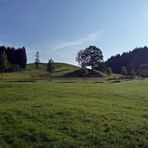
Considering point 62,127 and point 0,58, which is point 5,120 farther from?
point 0,58

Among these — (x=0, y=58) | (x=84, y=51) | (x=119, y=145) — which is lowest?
(x=119, y=145)

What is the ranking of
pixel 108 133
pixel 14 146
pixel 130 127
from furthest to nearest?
pixel 130 127, pixel 108 133, pixel 14 146

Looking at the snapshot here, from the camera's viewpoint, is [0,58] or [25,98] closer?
[25,98]

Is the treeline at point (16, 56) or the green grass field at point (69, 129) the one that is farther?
the treeline at point (16, 56)

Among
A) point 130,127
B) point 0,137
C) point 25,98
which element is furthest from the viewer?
point 25,98

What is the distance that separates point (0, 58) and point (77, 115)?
2549 inches

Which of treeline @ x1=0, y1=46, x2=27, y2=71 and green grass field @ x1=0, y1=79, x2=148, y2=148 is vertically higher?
treeline @ x1=0, y1=46, x2=27, y2=71

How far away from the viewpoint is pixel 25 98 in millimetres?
23766

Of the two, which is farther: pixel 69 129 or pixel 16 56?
pixel 16 56

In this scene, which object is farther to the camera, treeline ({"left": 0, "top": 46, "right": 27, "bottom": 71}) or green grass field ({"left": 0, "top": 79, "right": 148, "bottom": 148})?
treeline ({"left": 0, "top": 46, "right": 27, "bottom": 71})

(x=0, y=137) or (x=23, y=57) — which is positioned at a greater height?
(x=23, y=57)

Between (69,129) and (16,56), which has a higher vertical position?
(16,56)

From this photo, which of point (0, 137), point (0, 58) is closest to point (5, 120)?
point (0, 137)

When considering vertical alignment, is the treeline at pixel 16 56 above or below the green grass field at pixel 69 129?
above
